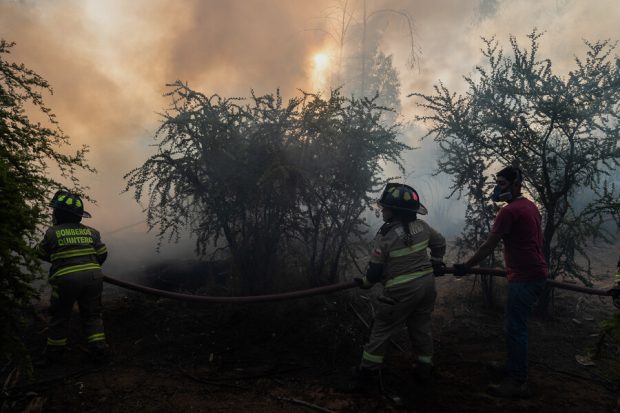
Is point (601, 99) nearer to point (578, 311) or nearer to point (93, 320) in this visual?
point (578, 311)

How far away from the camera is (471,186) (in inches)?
265

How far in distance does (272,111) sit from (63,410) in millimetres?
4560

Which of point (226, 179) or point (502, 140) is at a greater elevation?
point (502, 140)

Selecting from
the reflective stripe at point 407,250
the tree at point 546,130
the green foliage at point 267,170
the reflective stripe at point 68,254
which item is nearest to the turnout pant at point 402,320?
the reflective stripe at point 407,250

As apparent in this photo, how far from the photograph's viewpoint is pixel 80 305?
14.9 ft

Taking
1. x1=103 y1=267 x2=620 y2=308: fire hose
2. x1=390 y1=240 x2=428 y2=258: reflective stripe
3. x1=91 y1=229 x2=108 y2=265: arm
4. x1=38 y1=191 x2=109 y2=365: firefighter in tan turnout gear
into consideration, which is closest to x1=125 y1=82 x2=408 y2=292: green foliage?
x1=91 y1=229 x2=108 y2=265: arm

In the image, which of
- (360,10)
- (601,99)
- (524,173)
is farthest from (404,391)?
(360,10)

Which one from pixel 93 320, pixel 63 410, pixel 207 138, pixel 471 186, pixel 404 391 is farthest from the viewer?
pixel 471 186

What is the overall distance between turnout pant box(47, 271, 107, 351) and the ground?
1.03 ft

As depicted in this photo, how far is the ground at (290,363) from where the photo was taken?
142 inches

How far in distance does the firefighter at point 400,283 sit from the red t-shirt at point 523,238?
849 millimetres

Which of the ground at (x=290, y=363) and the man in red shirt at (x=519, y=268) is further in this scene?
the man in red shirt at (x=519, y=268)

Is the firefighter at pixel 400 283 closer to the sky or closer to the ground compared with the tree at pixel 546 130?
closer to the ground

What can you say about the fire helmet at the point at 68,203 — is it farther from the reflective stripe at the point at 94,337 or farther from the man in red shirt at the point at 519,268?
the man in red shirt at the point at 519,268
